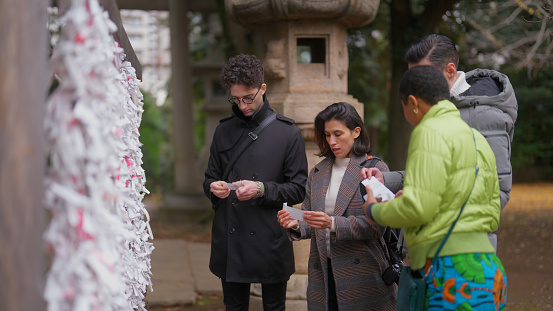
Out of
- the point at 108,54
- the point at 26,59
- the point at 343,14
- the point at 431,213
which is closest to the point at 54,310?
the point at 26,59

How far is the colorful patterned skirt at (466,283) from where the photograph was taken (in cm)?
223

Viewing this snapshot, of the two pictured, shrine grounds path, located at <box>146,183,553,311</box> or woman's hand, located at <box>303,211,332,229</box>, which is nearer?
woman's hand, located at <box>303,211,332,229</box>

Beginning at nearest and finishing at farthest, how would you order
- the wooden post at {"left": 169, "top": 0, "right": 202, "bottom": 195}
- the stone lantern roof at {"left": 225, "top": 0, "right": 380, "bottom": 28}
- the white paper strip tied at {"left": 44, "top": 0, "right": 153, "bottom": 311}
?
the white paper strip tied at {"left": 44, "top": 0, "right": 153, "bottom": 311}, the stone lantern roof at {"left": 225, "top": 0, "right": 380, "bottom": 28}, the wooden post at {"left": 169, "top": 0, "right": 202, "bottom": 195}

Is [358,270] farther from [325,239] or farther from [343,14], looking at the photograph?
[343,14]

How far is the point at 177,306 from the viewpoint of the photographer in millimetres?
5434

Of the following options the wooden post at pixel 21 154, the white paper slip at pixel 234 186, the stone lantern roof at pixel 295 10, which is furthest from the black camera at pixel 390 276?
the stone lantern roof at pixel 295 10

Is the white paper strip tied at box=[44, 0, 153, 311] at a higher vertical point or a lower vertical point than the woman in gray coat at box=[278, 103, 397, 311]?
higher

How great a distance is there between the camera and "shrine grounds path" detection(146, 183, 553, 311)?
550cm

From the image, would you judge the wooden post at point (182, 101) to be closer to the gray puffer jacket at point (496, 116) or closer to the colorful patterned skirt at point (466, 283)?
the gray puffer jacket at point (496, 116)

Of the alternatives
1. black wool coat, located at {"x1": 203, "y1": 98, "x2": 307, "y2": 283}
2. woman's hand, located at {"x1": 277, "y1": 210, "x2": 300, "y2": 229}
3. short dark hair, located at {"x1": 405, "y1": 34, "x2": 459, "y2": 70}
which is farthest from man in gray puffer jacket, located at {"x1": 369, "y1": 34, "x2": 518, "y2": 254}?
black wool coat, located at {"x1": 203, "y1": 98, "x2": 307, "y2": 283}

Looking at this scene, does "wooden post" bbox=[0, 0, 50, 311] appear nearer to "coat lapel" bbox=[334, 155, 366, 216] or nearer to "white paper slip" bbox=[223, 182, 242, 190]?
"white paper slip" bbox=[223, 182, 242, 190]

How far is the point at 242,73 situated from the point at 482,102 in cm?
122

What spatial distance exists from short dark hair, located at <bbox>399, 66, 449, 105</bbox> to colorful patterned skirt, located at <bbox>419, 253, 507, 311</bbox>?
0.63 m

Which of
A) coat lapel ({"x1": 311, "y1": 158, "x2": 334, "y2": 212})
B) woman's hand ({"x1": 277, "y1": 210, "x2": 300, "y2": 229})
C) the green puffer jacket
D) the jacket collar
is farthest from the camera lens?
coat lapel ({"x1": 311, "y1": 158, "x2": 334, "y2": 212})
